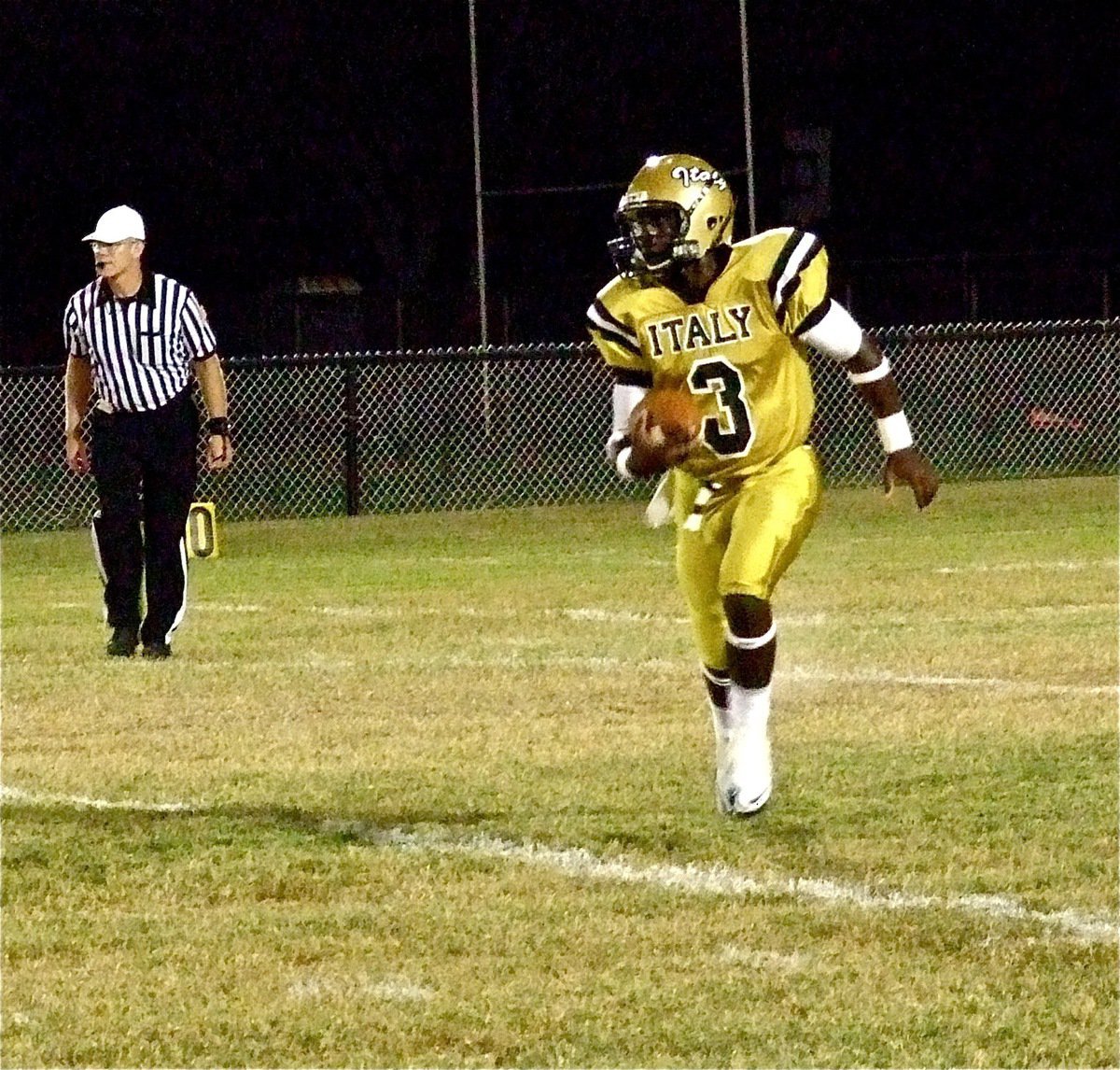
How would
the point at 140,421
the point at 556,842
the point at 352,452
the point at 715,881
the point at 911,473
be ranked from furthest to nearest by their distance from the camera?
the point at 352,452
the point at 140,421
the point at 911,473
the point at 556,842
the point at 715,881

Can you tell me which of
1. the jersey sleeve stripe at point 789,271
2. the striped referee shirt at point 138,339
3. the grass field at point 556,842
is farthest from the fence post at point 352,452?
the jersey sleeve stripe at point 789,271

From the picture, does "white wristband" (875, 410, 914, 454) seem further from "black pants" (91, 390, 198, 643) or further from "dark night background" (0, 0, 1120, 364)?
"dark night background" (0, 0, 1120, 364)

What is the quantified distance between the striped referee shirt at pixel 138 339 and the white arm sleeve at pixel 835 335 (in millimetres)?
3966

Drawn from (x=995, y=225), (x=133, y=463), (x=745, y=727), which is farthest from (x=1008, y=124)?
(x=745, y=727)

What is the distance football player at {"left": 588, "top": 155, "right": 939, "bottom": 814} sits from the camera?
6.19 meters

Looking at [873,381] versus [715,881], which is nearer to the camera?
[715,881]

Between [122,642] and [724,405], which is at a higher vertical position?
[724,405]

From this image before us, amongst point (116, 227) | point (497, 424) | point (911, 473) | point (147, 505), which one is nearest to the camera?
point (911, 473)

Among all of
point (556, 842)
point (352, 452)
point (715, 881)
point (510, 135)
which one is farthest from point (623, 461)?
point (510, 135)

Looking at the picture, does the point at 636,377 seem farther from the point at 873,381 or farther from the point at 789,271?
the point at 873,381

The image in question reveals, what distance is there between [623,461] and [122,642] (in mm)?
4088

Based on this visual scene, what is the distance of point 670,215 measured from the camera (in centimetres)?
616

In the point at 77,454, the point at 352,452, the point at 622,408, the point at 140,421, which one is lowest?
the point at 352,452

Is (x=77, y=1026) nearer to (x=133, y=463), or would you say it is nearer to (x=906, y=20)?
(x=133, y=463)
